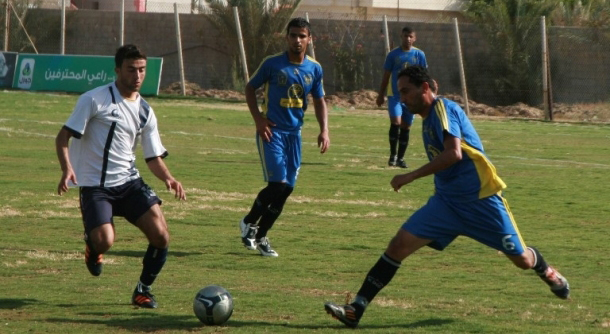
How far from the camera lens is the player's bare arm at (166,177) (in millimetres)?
8133

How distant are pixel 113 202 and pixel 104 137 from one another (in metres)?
0.46

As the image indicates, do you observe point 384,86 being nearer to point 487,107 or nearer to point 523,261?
point 523,261

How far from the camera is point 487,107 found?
31781 mm

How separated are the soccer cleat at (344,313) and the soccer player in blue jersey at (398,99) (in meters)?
10.3

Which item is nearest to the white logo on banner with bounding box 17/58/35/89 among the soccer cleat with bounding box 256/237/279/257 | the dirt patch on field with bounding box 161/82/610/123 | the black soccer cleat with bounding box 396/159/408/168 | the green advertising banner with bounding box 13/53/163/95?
the green advertising banner with bounding box 13/53/163/95

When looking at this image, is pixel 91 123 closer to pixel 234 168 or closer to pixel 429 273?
pixel 429 273

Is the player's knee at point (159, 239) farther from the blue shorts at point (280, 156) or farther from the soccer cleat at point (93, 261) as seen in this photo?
the blue shorts at point (280, 156)

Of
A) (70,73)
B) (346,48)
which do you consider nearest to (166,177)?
(70,73)

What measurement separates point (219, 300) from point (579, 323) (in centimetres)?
238

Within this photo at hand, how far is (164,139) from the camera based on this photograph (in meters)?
21.5

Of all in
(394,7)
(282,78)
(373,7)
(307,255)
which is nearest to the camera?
(307,255)

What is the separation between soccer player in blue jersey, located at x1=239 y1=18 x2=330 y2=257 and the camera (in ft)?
34.3

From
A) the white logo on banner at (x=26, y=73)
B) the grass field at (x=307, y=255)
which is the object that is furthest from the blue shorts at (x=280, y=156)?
the white logo on banner at (x=26, y=73)

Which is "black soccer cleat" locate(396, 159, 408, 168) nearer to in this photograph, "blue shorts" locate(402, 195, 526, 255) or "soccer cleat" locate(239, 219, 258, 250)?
"soccer cleat" locate(239, 219, 258, 250)
